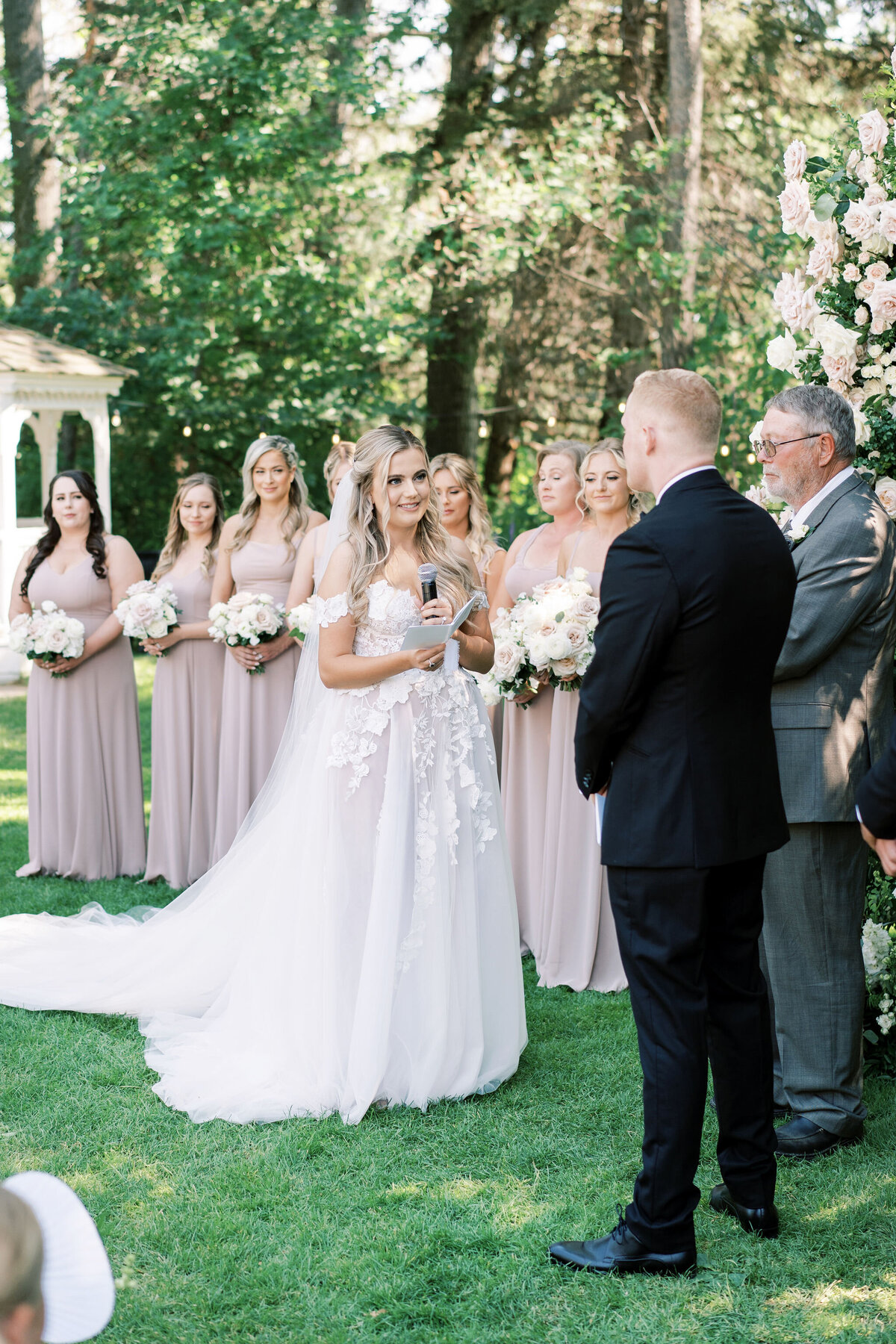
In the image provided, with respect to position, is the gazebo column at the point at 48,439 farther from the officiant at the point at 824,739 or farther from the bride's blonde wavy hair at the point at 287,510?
the officiant at the point at 824,739

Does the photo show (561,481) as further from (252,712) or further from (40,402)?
(40,402)

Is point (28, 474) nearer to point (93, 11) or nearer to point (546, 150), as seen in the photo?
point (93, 11)

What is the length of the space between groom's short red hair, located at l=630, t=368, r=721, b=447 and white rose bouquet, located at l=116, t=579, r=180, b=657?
15.8ft

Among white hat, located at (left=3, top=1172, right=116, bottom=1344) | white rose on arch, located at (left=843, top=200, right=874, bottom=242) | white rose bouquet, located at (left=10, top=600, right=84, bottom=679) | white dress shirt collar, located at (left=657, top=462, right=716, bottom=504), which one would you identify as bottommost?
white rose bouquet, located at (left=10, top=600, right=84, bottom=679)

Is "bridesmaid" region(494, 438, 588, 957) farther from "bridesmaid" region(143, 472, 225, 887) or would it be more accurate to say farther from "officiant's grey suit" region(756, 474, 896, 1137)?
"officiant's grey suit" region(756, 474, 896, 1137)

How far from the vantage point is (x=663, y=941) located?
345 cm

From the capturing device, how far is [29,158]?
66.4 feet

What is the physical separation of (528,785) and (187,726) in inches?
92.0

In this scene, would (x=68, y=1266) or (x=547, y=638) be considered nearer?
(x=68, y=1266)

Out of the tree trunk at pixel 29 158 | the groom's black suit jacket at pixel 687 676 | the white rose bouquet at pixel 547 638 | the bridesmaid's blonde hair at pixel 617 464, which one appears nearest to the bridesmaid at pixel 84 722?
the white rose bouquet at pixel 547 638

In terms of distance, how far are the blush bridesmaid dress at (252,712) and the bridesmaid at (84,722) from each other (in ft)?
2.35

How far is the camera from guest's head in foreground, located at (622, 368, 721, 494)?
11.2ft

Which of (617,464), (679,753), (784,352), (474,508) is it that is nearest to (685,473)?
(679,753)

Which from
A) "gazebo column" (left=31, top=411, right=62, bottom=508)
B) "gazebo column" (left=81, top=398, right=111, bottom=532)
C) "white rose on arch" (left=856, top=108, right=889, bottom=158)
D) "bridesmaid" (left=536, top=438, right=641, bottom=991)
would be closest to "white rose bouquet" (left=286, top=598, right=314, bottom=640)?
"bridesmaid" (left=536, top=438, right=641, bottom=991)
